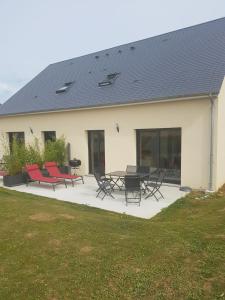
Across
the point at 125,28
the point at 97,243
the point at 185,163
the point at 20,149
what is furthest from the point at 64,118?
the point at 125,28

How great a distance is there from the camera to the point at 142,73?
496 inches

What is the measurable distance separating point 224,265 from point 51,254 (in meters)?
2.79

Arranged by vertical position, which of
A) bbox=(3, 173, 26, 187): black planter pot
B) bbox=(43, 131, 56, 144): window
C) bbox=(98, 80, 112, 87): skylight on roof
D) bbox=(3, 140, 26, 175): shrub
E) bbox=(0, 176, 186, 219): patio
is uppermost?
bbox=(98, 80, 112, 87): skylight on roof

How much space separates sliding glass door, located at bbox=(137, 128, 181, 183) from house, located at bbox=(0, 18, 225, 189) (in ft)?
0.13

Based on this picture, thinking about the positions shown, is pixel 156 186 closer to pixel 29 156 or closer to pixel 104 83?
pixel 29 156

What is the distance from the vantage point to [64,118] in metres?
13.5

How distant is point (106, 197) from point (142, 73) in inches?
273

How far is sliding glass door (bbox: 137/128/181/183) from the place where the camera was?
32.8 feet

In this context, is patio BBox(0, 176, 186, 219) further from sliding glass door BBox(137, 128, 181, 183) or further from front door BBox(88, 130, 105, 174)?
front door BBox(88, 130, 105, 174)

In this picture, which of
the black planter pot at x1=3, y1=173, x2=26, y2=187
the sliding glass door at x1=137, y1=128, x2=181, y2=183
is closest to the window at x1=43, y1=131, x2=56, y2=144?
the black planter pot at x1=3, y1=173, x2=26, y2=187

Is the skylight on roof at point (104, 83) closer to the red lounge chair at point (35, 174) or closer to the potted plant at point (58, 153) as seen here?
the potted plant at point (58, 153)

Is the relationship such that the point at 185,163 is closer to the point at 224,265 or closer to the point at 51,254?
the point at 224,265

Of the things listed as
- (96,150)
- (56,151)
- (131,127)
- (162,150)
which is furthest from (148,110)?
(56,151)

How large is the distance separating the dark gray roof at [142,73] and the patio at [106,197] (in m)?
3.70
